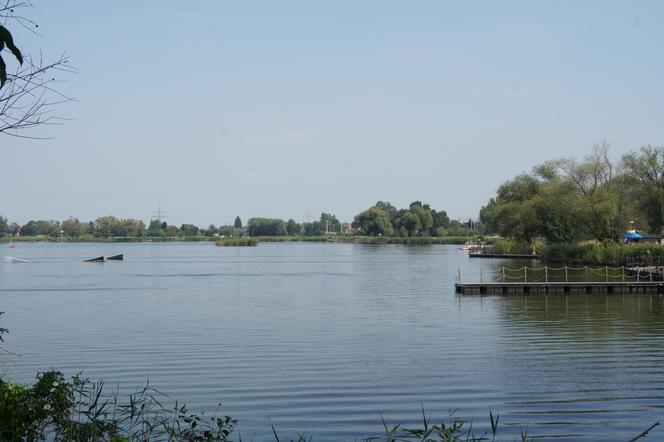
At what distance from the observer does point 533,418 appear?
15.2m

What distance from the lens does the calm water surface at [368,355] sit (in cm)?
1580

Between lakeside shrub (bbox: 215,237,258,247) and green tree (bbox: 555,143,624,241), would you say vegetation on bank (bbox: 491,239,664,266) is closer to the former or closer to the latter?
green tree (bbox: 555,143,624,241)

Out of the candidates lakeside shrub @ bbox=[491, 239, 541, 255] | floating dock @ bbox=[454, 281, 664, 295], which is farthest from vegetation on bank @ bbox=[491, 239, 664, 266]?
floating dock @ bbox=[454, 281, 664, 295]

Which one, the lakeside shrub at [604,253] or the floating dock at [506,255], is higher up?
the lakeside shrub at [604,253]

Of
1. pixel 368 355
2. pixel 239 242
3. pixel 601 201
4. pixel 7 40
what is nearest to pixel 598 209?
pixel 601 201

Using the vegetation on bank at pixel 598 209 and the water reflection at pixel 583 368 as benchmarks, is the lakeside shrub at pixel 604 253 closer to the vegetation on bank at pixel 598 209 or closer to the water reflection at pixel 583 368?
the vegetation on bank at pixel 598 209

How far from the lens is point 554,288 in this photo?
Answer: 44281 mm

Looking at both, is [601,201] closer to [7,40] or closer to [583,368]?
[583,368]

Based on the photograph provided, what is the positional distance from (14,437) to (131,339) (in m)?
17.5

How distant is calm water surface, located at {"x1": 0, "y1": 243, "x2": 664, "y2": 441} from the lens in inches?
622

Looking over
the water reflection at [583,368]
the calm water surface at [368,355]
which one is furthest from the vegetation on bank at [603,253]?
the water reflection at [583,368]

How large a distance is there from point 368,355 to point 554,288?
24.2 metres

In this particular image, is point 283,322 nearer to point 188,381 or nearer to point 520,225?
point 188,381

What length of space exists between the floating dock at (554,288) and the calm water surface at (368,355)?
1.84 m
